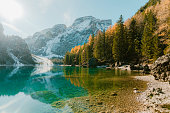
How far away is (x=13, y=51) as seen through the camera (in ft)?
529

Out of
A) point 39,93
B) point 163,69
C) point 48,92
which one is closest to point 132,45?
point 163,69

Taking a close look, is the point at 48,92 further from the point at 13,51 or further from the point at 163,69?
the point at 13,51

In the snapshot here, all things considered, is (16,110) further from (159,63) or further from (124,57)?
(124,57)

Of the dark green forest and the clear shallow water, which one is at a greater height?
the dark green forest

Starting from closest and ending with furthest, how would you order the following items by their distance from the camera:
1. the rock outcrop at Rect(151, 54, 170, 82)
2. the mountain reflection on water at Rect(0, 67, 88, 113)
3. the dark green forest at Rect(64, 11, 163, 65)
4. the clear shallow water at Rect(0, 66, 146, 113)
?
the clear shallow water at Rect(0, 66, 146, 113)
the mountain reflection on water at Rect(0, 67, 88, 113)
the rock outcrop at Rect(151, 54, 170, 82)
the dark green forest at Rect(64, 11, 163, 65)

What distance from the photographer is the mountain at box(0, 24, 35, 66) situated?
134 m

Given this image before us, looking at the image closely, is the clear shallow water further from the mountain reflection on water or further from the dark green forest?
the dark green forest

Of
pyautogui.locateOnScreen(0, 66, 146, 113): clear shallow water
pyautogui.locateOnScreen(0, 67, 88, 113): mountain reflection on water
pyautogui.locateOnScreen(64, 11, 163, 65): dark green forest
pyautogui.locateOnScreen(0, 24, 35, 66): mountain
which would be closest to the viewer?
pyautogui.locateOnScreen(0, 66, 146, 113): clear shallow water

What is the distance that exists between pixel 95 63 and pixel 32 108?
5435cm

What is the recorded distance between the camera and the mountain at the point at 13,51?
134 metres

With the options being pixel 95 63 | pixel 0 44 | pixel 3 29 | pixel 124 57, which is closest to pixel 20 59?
pixel 0 44

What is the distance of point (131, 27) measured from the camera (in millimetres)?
48031

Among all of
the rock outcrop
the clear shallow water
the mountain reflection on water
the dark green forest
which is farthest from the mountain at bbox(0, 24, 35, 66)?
the rock outcrop

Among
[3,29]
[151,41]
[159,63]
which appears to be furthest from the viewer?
[3,29]
